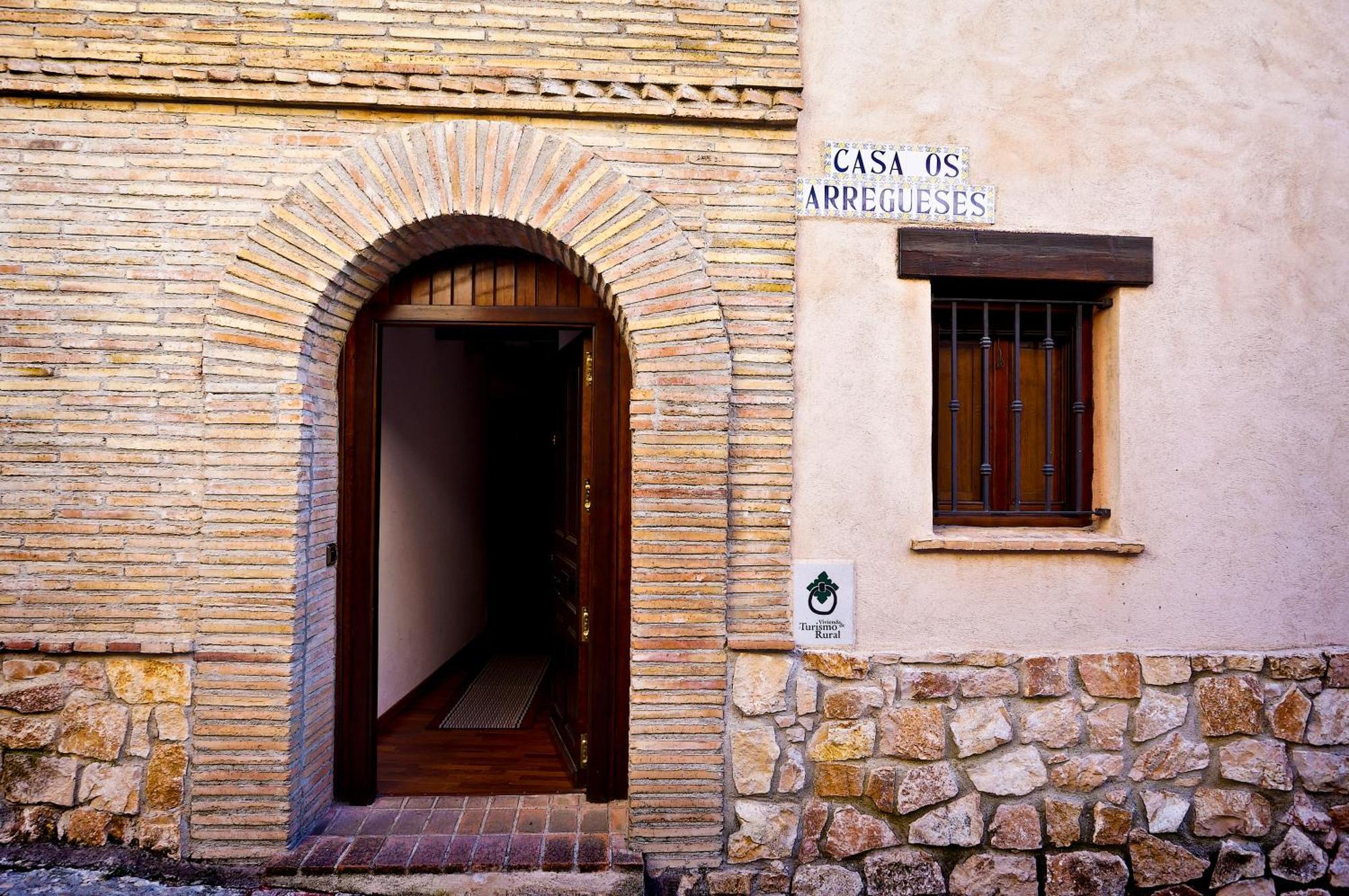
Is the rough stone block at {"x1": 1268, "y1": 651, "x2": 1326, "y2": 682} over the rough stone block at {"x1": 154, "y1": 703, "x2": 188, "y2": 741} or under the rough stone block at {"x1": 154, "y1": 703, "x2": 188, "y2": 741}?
over

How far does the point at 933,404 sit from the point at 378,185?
2.70m

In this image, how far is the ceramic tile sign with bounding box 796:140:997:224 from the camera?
310 cm

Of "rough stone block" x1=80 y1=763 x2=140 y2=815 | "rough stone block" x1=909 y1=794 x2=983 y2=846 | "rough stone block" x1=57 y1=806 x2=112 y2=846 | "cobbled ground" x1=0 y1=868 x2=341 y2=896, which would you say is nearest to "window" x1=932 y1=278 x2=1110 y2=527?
"rough stone block" x1=909 y1=794 x2=983 y2=846

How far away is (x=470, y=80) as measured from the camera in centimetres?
294

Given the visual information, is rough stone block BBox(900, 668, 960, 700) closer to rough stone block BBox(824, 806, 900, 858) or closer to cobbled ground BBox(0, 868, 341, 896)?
rough stone block BBox(824, 806, 900, 858)

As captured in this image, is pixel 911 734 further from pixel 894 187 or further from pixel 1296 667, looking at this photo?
pixel 894 187

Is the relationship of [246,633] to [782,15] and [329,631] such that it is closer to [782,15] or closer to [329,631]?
[329,631]

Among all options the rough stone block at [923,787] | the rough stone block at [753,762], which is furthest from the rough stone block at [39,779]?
the rough stone block at [923,787]

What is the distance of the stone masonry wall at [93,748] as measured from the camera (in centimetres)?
284

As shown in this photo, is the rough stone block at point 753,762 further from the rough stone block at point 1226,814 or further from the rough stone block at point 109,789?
the rough stone block at point 109,789

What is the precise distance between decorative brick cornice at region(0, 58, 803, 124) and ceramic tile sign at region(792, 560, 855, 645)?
1.98 metres

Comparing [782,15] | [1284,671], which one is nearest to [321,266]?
[782,15]

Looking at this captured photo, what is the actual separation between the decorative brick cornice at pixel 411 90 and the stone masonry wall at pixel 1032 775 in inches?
95.5

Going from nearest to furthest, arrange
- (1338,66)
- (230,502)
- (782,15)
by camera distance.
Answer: (230,502) < (782,15) < (1338,66)
